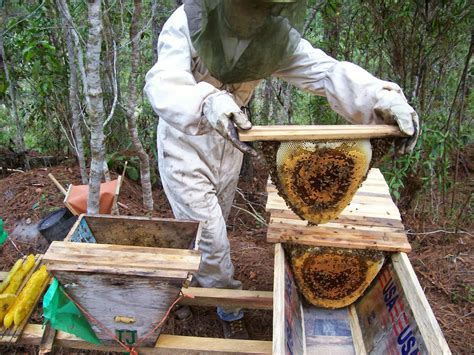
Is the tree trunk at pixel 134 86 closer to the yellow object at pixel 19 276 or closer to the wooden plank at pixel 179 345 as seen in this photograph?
the yellow object at pixel 19 276

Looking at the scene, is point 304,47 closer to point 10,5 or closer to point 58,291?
point 58,291

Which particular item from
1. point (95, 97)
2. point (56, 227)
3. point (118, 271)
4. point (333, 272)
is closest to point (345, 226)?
point (333, 272)

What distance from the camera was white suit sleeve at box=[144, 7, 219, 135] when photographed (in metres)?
1.57

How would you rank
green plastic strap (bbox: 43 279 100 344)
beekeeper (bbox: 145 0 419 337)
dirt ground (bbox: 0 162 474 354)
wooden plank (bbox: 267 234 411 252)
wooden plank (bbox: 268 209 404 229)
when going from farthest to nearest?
dirt ground (bbox: 0 162 474 354) < wooden plank (bbox: 268 209 404 229) < wooden plank (bbox: 267 234 411 252) < green plastic strap (bbox: 43 279 100 344) < beekeeper (bbox: 145 0 419 337)

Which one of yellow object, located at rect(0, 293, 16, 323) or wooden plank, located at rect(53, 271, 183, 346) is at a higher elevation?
wooden plank, located at rect(53, 271, 183, 346)

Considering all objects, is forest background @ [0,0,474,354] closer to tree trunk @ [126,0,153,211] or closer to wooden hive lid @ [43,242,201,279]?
tree trunk @ [126,0,153,211]

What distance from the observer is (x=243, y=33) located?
157 cm

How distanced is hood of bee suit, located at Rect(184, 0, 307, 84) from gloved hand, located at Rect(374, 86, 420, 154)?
0.46 m

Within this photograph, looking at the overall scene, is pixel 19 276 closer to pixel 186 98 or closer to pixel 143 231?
pixel 143 231

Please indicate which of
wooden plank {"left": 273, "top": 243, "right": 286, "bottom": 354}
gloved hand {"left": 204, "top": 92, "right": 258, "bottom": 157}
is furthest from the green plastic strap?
gloved hand {"left": 204, "top": 92, "right": 258, "bottom": 157}

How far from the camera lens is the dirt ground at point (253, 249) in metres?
2.43

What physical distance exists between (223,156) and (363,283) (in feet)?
3.23

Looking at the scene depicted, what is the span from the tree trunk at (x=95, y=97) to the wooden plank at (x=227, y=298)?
90cm

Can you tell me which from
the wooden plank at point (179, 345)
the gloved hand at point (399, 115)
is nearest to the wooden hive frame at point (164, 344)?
the wooden plank at point (179, 345)
